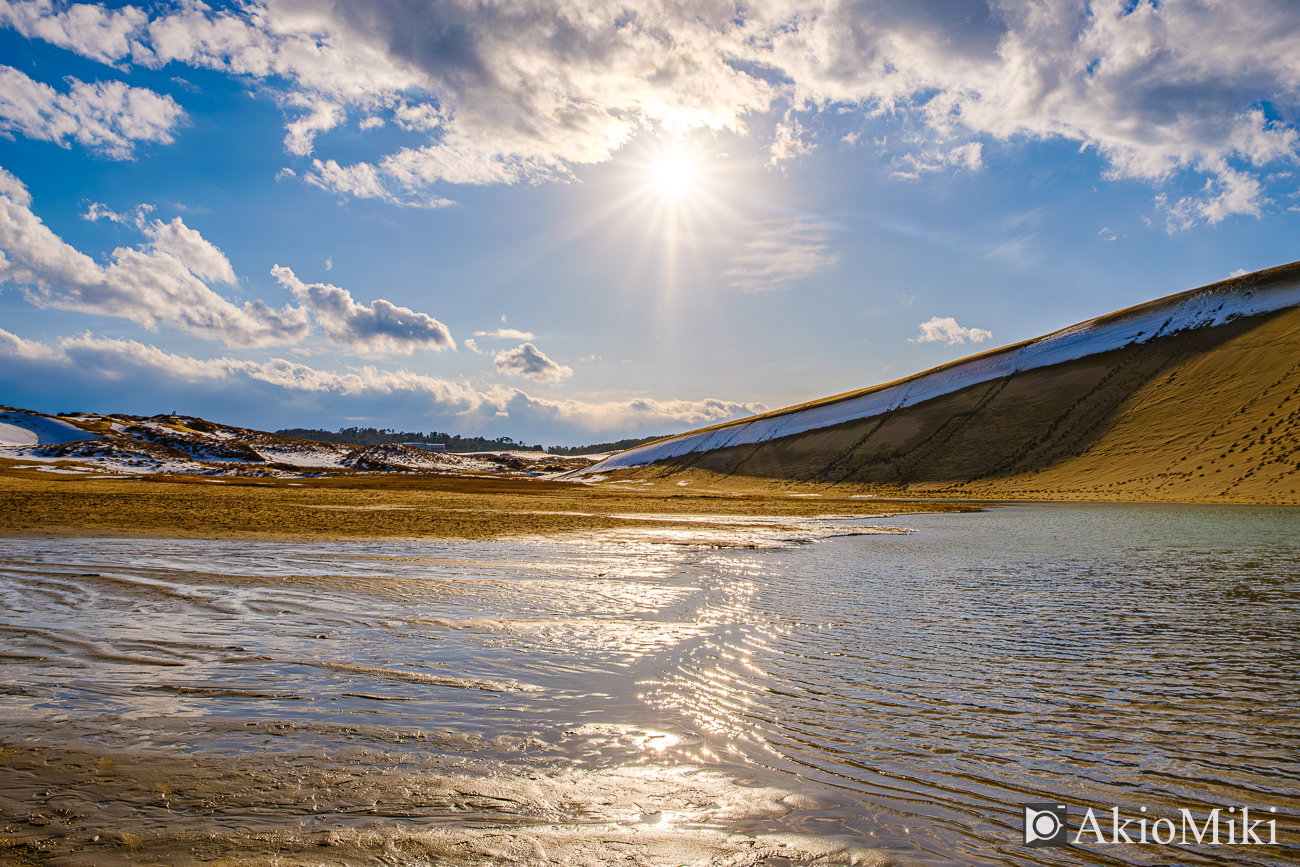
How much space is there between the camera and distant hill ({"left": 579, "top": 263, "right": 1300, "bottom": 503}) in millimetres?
52781

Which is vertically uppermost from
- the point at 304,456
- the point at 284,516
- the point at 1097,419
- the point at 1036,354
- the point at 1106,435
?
the point at 1036,354

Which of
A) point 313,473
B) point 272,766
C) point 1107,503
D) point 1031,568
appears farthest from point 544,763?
point 313,473

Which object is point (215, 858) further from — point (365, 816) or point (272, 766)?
point (272, 766)

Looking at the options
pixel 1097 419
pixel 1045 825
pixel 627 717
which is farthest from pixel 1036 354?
pixel 627 717

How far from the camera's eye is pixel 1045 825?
4.29m

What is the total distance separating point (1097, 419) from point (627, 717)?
81.5m

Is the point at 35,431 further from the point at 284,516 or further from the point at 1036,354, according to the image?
the point at 1036,354

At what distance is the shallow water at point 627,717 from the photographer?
395cm

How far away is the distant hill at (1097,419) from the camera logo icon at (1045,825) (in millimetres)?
53820

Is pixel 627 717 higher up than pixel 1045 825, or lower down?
lower down

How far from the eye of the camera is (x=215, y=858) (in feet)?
11.4

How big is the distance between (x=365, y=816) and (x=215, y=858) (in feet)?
2.79

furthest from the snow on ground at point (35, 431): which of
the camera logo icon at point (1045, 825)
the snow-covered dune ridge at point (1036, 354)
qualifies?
the camera logo icon at point (1045, 825)

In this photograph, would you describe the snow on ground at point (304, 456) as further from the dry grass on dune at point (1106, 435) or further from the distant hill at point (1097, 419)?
the dry grass on dune at point (1106, 435)
